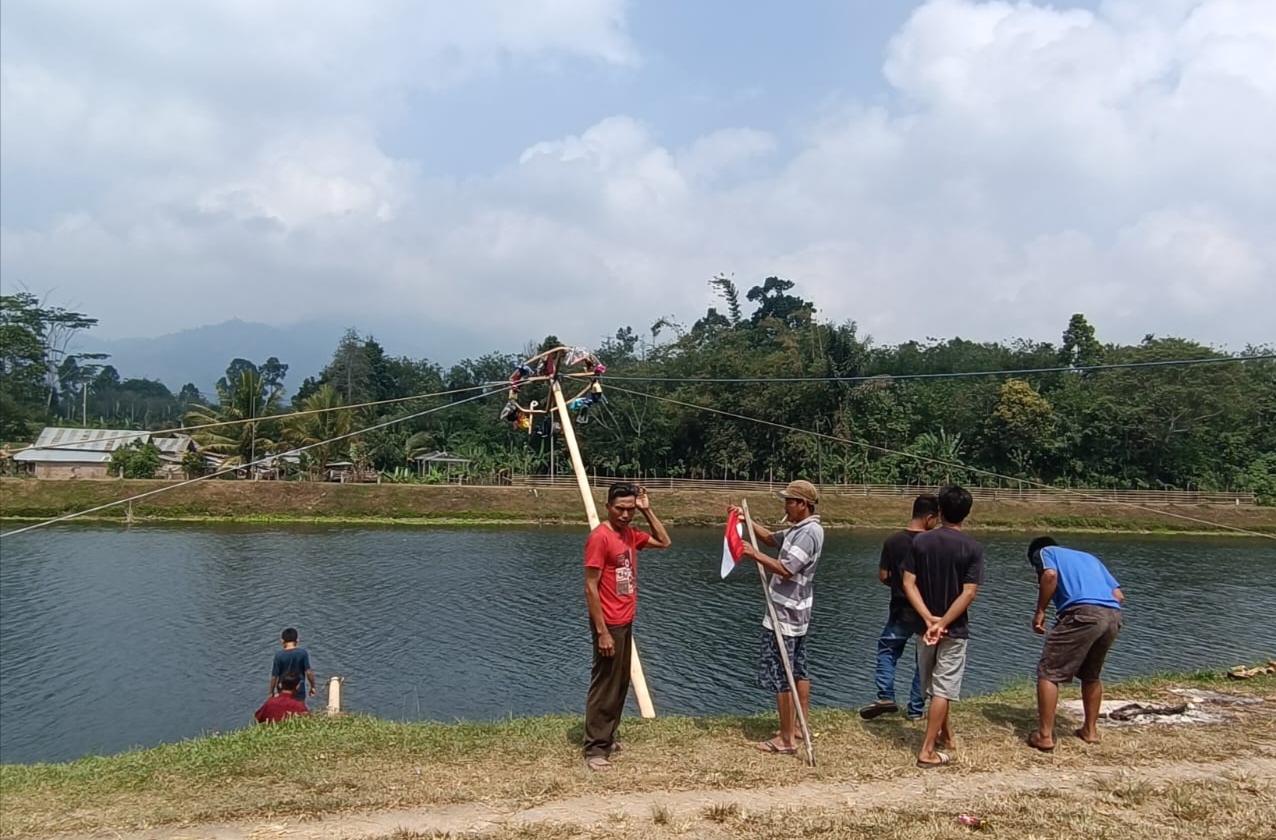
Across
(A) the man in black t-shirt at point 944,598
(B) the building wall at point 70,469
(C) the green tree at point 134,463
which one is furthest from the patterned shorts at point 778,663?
(B) the building wall at point 70,469

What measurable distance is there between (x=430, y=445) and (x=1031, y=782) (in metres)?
54.4

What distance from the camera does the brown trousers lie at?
20.3 ft

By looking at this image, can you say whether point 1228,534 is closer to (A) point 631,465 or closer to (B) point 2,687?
(A) point 631,465

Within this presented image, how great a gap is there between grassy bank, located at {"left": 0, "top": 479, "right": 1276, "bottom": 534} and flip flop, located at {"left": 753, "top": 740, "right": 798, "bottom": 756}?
36538mm

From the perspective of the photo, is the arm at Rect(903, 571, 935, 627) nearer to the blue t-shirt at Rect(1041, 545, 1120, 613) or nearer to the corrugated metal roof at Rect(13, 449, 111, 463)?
the blue t-shirt at Rect(1041, 545, 1120, 613)

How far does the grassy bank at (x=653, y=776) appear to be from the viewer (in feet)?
17.0

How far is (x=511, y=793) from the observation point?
5613 mm

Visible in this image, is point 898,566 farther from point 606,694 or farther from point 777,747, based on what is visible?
point 606,694

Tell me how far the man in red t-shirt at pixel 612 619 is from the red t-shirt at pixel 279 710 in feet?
12.7

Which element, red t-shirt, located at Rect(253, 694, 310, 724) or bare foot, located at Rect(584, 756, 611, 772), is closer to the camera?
bare foot, located at Rect(584, 756, 611, 772)

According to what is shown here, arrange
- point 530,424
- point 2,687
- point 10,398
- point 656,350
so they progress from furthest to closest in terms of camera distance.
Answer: point 10,398, point 656,350, point 2,687, point 530,424

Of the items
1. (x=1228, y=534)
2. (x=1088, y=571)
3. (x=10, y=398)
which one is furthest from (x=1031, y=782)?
(x=10, y=398)

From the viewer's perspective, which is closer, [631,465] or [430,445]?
[631,465]

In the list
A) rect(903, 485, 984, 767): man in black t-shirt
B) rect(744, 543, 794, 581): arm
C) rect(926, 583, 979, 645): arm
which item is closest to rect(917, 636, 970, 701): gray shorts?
rect(903, 485, 984, 767): man in black t-shirt
